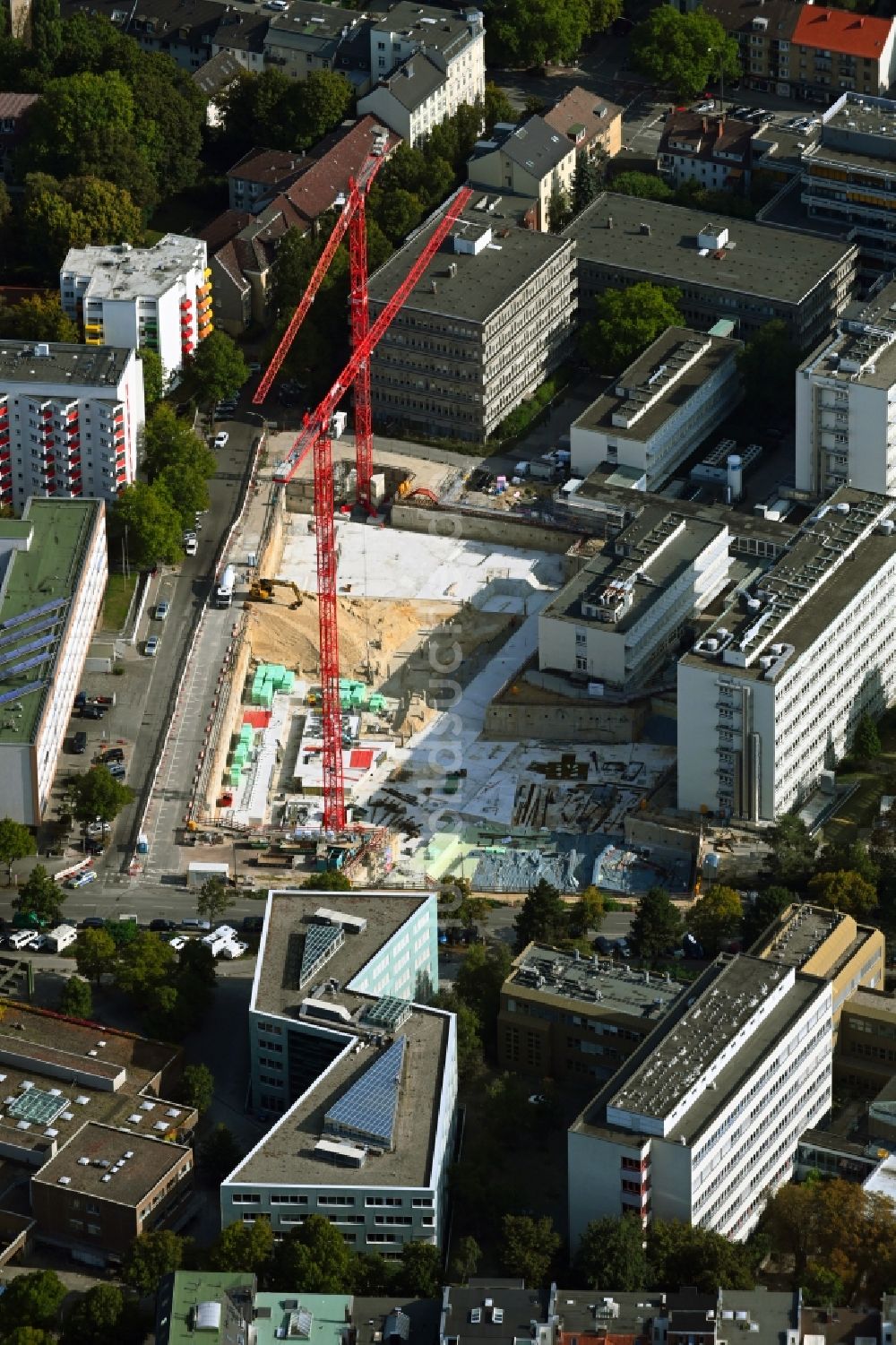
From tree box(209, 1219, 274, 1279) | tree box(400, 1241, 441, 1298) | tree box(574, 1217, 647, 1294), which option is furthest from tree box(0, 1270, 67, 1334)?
tree box(574, 1217, 647, 1294)

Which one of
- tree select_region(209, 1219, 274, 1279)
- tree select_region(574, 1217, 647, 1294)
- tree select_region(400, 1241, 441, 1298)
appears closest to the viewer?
tree select_region(574, 1217, 647, 1294)

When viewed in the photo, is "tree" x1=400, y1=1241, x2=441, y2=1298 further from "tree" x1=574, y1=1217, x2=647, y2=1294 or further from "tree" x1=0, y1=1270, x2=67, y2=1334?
"tree" x1=0, y1=1270, x2=67, y2=1334

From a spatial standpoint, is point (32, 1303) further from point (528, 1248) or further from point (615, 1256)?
point (615, 1256)

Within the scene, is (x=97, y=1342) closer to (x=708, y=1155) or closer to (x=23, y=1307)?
(x=23, y=1307)

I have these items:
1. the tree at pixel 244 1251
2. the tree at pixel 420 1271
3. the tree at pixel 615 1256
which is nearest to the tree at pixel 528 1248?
the tree at pixel 615 1256

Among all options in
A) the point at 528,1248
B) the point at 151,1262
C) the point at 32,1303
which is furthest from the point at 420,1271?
the point at 32,1303

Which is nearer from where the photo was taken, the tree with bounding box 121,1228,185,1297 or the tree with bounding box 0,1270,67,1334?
the tree with bounding box 0,1270,67,1334
